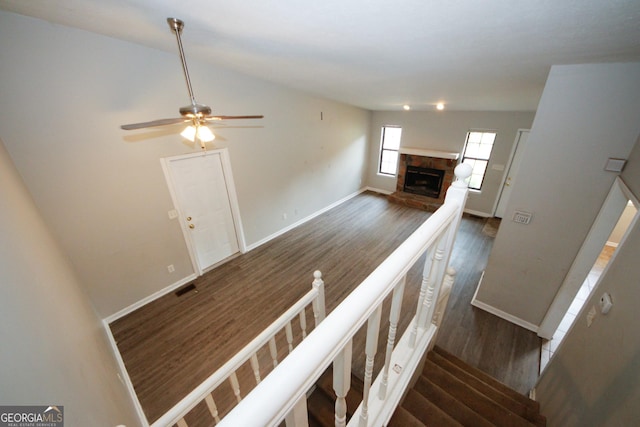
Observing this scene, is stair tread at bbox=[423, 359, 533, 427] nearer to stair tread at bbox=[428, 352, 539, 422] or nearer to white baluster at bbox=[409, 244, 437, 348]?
stair tread at bbox=[428, 352, 539, 422]

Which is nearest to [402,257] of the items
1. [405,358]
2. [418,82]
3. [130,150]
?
[405,358]

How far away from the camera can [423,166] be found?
621 centimetres

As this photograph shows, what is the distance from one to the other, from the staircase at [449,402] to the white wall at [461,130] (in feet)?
15.7

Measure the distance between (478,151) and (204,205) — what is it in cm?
617

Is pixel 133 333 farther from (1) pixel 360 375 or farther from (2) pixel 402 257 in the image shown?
(2) pixel 402 257

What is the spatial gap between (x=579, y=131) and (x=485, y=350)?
248cm

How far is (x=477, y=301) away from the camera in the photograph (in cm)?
320

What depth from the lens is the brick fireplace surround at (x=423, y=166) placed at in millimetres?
5797

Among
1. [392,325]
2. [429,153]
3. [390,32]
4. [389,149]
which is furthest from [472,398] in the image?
[389,149]

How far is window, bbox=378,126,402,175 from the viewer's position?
6707 millimetres

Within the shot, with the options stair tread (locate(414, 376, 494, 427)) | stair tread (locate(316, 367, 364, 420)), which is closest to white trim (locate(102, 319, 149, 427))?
stair tread (locate(316, 367, 364, 420))

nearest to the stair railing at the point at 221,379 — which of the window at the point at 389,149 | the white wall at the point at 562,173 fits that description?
the white wall at the point at 562,173

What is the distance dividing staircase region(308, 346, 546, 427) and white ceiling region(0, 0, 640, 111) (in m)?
2.27

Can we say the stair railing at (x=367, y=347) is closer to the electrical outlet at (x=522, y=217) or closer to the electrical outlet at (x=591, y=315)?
the electrical outlet at (x=591, y=315)
